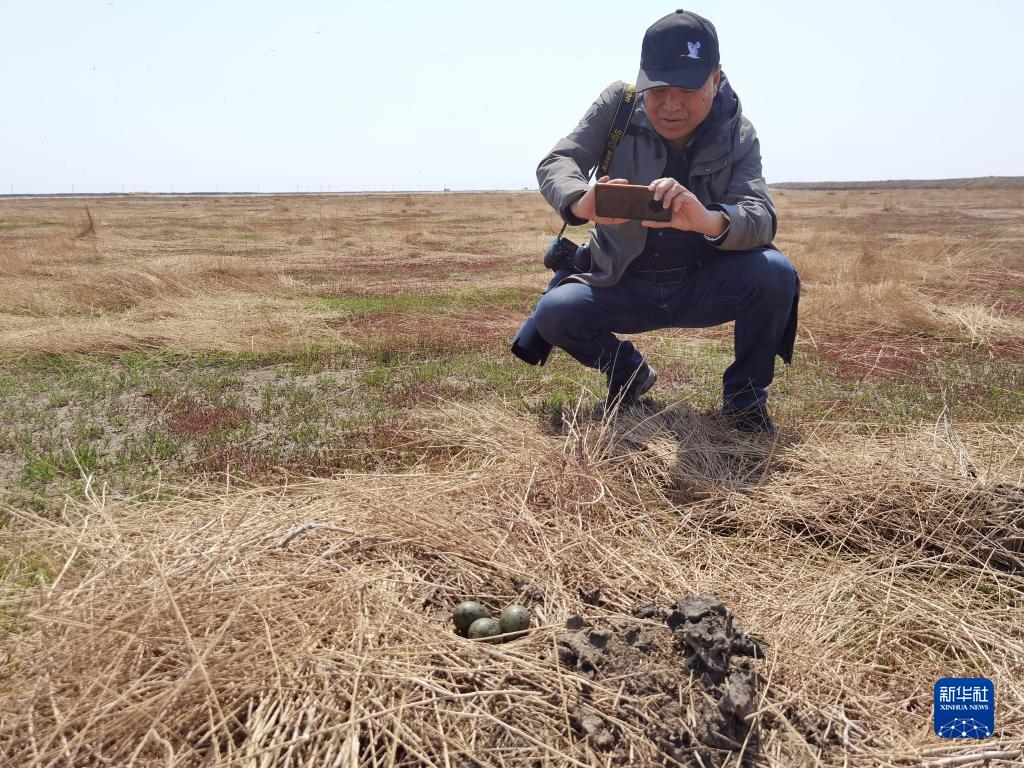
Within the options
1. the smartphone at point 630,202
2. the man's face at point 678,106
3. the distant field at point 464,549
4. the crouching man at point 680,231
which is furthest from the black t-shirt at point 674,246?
the distant field at point 464,549

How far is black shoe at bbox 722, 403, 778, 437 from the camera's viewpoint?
3685mm

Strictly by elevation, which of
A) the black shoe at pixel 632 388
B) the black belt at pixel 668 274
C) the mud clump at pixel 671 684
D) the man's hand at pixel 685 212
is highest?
the man's hand at pixel 685 212

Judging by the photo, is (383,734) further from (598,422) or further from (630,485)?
(598,422)

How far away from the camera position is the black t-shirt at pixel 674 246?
11.9 feet

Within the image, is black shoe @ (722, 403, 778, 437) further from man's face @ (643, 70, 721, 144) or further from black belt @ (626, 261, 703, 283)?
man's face @ (643, 70, 721, 144)

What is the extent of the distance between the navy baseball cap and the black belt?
0.96 m

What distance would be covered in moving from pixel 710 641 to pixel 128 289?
8020 mm

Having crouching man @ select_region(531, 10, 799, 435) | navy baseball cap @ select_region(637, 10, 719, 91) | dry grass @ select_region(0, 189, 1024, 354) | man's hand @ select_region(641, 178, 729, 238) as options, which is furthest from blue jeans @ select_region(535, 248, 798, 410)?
dry grass @ select_region(0, 189, 1024, 354)

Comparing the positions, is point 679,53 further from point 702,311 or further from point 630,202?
point 702,311

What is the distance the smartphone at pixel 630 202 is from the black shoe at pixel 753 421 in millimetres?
1201

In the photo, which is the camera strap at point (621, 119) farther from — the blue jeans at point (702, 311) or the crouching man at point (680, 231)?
the blue jeans at point (702, 311)

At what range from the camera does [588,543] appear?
8.12ft

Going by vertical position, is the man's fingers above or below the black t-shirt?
above

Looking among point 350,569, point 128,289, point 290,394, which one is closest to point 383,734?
point 350,569
